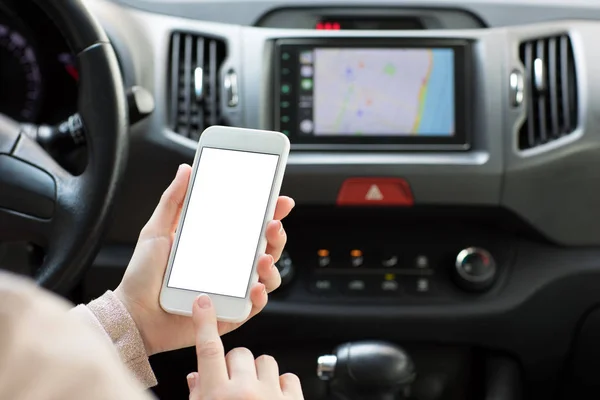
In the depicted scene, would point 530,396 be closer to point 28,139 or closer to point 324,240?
point 324,240

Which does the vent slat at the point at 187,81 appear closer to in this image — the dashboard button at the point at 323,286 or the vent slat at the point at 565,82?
the dashboard button at the point at 323,286

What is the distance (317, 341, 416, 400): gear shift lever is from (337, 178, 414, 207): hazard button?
0.74ft

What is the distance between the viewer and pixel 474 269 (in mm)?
1519

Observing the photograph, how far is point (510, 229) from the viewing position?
1517mm

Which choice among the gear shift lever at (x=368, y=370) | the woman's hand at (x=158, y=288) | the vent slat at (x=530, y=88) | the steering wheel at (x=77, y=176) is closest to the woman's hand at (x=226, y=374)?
the woman's hand at (x=158, y=288)

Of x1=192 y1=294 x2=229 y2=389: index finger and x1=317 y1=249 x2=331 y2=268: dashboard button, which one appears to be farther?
x1=317 y1=249 x2=331 y2=268: dashboard button

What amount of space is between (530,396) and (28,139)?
874mm

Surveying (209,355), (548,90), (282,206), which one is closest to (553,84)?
(548,90)

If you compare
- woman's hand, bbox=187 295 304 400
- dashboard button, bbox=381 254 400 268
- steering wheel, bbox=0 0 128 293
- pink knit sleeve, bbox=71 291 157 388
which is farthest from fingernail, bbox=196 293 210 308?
dashboard button, bbox=381 254 400 268

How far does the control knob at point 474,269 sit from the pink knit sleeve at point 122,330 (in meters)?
0.70

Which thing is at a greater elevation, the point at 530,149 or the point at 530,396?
the point at 530,149

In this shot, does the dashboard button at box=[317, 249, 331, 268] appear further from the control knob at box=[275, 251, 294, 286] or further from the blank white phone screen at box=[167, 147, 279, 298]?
the blank white phone screen at box=[167, 147, 279, 298]

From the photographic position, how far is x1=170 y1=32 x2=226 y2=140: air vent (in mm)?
1453

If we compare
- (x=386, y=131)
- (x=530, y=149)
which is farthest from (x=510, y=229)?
(x=386, y=131)
